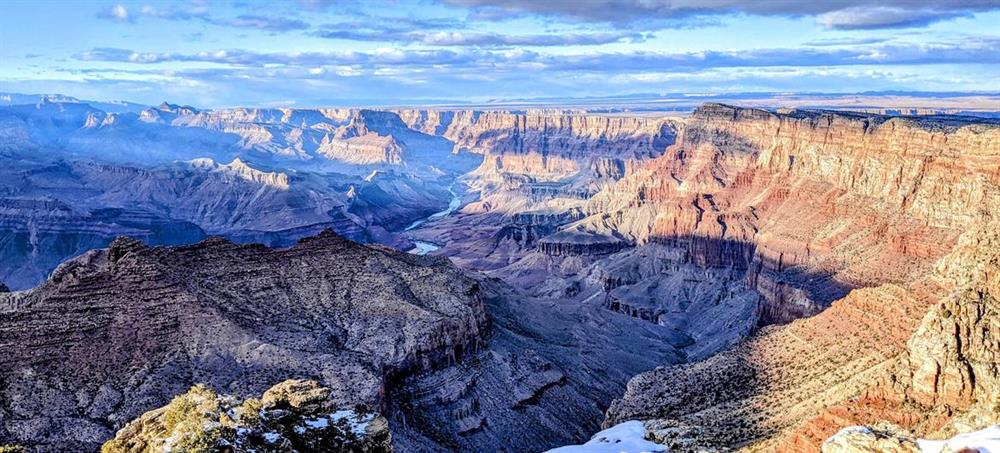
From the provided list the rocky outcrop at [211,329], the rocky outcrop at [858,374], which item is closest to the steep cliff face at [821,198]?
the rocky outcrop at [858,374]

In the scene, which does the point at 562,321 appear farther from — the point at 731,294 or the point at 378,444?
the point at 378,444

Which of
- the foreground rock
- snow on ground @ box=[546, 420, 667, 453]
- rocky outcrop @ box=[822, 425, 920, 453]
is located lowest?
snow on ground @ box=[546, 420, 667, 453]

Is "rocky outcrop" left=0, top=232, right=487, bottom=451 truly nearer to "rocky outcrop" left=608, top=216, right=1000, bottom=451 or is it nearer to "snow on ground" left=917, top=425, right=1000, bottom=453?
"rocky outcrop" left=608, top=216, right=1000, bottom=451

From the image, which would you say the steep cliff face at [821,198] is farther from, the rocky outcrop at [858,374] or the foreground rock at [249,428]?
the foreground rock at [249,428]

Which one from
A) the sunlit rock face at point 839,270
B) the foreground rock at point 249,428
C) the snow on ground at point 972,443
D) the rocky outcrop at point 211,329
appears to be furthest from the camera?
the rocky outcrop at point 211,329

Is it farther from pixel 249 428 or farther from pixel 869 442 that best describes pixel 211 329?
pixel 869 442

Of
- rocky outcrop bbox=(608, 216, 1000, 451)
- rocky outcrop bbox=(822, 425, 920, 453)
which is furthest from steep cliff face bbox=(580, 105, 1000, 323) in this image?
rocky outcrop bbox=(822, 425, 920, 453)
